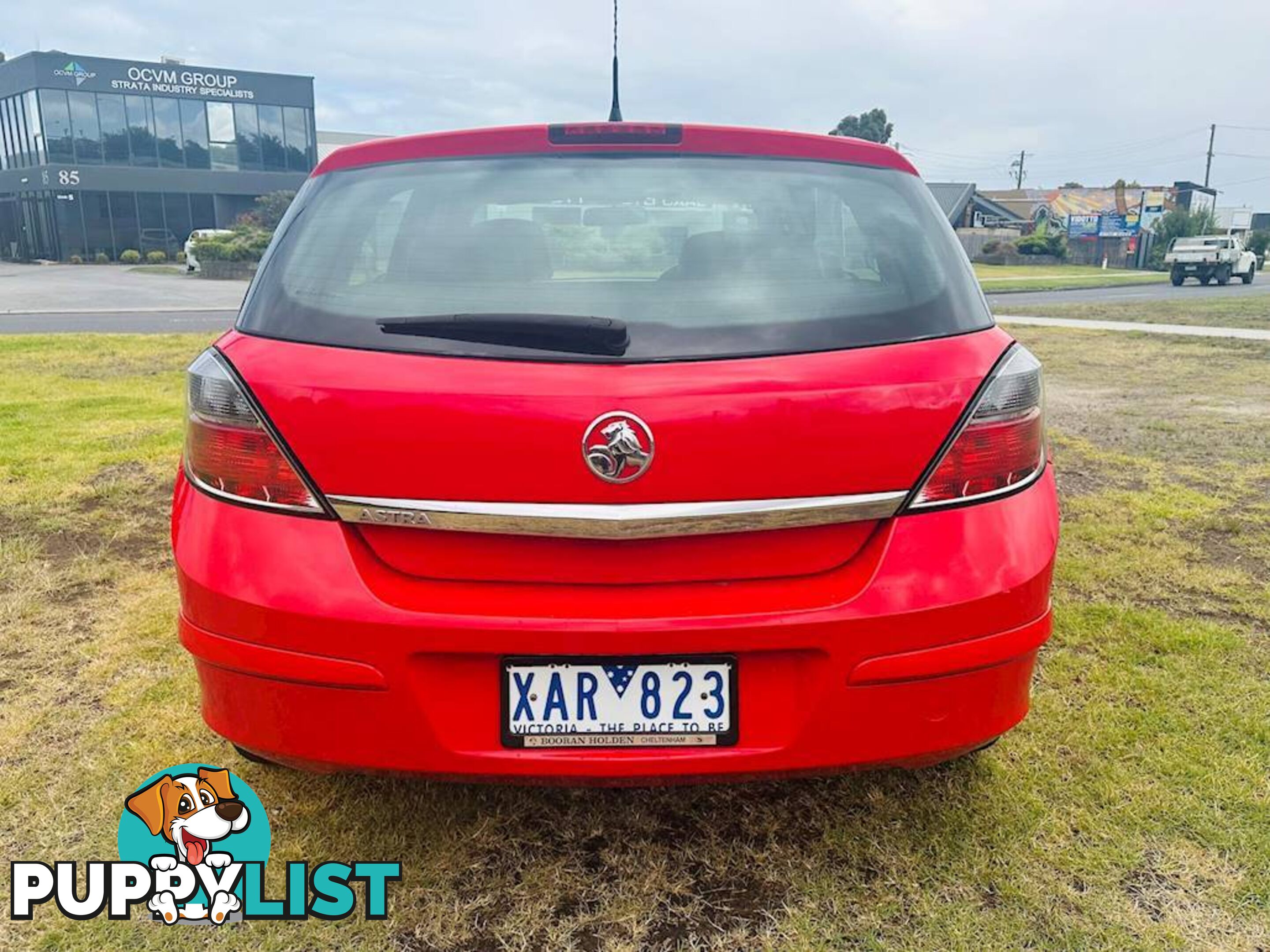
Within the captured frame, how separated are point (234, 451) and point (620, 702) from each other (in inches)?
35.1

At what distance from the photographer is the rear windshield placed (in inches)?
71.9

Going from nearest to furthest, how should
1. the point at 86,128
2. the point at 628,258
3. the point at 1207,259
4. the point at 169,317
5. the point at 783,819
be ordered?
the point at 628,258 → the point at 783,819 → the point at 169,317 → the point at 1207,259 → the point at 86,128

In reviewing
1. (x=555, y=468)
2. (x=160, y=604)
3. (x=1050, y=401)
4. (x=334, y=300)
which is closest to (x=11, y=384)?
(x=160, y=604)

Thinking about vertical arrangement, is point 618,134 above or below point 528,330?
above

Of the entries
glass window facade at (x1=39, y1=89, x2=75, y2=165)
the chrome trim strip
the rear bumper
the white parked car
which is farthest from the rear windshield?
glass window facade at (x1=39, y1=89, x2=75, y2=165)

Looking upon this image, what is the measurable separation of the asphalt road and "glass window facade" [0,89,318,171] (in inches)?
1036

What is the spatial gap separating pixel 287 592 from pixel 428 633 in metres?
0.28

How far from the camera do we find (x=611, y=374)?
5.65 ft

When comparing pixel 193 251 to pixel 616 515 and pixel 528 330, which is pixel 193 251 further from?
pixel 616 515

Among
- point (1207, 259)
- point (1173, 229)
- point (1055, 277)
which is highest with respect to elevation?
point (1173, 229)

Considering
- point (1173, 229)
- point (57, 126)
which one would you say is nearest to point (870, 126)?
point (1173, 229)

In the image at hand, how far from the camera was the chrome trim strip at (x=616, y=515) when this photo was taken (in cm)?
169

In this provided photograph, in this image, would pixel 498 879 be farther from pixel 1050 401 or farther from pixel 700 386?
pixel 1050 401

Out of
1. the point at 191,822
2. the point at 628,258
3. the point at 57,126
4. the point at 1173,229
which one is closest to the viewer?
the point at 628,258
